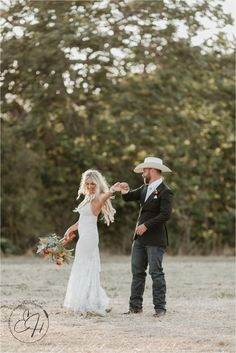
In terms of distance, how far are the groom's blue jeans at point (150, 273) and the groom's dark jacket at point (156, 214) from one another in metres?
0.09

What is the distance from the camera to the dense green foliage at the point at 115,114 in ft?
77.5

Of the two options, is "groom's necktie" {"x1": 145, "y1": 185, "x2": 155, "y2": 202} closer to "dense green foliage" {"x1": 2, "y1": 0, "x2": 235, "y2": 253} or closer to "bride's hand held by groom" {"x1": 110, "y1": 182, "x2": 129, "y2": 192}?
"bride's hand held by groom" {"x1": 110, "y1": 182, "x2": 129, "y2": 192}

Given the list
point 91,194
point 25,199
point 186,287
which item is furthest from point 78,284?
point 25,199

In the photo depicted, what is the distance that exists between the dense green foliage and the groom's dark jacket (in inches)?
492

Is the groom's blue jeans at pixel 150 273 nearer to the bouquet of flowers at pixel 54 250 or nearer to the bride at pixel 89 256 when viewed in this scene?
the bride at pixel 89 256

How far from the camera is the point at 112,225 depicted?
2647 centimetres

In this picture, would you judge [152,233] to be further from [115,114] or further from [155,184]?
[115,114]

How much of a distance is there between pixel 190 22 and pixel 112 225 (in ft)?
20.6

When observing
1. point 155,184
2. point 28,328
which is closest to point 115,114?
point 155,184

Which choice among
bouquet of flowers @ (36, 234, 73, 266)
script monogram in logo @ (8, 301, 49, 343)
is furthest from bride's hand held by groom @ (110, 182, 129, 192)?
script monogram in logo @ (8, 301, 49, 343)

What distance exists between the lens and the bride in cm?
1070

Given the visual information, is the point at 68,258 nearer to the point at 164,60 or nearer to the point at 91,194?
the point at 91,194

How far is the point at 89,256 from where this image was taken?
10953mm

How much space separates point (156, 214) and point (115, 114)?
47.5ft
